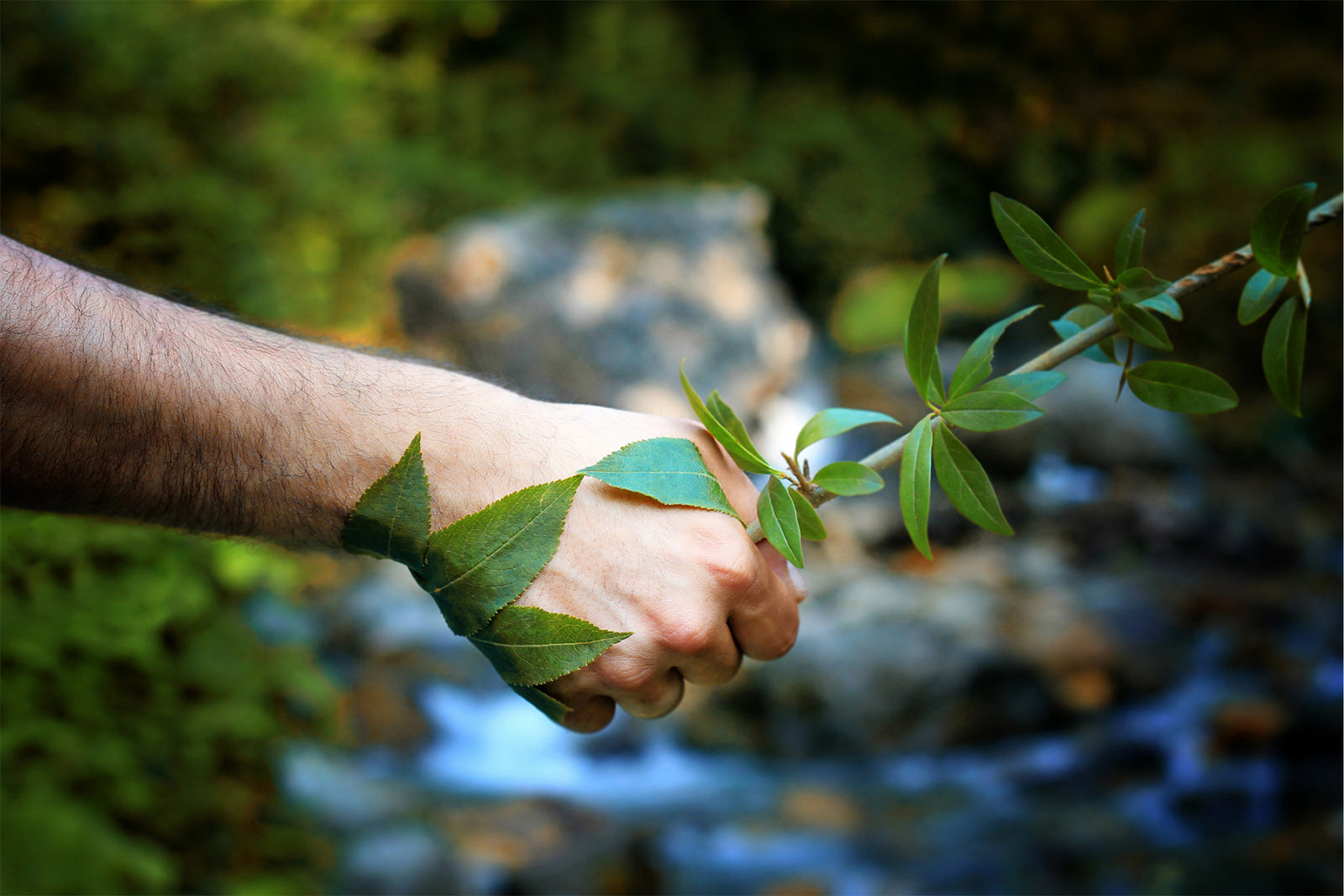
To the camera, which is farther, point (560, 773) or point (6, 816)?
point (560, 773)

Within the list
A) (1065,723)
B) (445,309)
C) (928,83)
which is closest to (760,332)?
(445,309)

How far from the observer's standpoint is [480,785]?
360 centimetres

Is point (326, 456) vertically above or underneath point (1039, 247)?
underneath

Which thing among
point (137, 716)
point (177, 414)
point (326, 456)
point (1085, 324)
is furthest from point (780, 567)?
point (137, 716)

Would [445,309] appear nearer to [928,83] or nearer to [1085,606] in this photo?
[1085,606]

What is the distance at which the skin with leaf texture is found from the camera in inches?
34.2

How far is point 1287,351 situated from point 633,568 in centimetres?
64

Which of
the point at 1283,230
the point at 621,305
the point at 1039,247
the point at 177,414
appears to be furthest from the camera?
the point at 621,305

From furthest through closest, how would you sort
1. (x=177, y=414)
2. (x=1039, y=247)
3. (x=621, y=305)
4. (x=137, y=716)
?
(x=621, y=305)
(x=137, y=716)
(x=177, y=414)
(x=1039, y=247)

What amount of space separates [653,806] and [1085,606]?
2.43m

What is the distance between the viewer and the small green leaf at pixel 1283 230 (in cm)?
67

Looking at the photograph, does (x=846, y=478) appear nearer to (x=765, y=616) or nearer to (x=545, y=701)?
(x=765, y=616)

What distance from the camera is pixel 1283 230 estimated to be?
0.68 meters

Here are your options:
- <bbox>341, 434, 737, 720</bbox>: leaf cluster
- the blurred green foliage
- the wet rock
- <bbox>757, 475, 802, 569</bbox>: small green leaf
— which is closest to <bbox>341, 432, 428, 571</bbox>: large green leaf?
<bbox>341, 434, 737, 720</bbox>: leaf cluster
